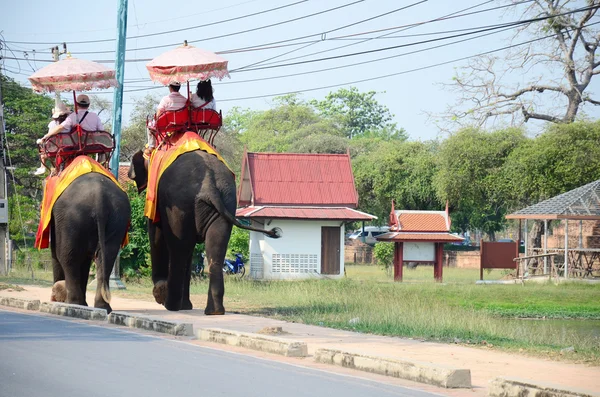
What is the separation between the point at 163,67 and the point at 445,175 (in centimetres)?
3513

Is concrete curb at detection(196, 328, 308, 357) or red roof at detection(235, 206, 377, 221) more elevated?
red roof at detection(235, 206, 377, 221)

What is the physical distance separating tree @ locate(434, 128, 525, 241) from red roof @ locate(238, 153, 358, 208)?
38.1ft

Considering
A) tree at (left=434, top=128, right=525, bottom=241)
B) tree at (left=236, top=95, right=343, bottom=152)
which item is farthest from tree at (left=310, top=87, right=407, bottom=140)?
tree at (left=434, top=128, right=525, bottom=241)

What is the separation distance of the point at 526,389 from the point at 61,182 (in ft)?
32.0

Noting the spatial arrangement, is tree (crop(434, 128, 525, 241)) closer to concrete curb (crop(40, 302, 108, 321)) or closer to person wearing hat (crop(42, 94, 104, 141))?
person wearing hat (crop(42, 94, 104, 141))

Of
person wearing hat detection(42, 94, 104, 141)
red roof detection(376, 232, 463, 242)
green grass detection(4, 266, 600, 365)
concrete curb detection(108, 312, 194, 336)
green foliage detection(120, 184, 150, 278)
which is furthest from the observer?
red roof detection(376, 232, 463, 242)

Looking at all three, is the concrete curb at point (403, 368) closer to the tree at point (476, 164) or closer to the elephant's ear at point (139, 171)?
the elephant's ear at point (139, 171)

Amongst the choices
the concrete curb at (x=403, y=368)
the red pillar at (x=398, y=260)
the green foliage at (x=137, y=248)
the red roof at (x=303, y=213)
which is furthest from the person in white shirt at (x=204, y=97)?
the red pillar at (x=398, y=260)

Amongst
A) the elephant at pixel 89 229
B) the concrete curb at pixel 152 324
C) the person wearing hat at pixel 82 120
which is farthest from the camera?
the person wearing hat at pixel 82 120

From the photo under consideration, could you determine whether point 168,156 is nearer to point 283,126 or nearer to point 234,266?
point 234,266

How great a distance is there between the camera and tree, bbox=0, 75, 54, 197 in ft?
158

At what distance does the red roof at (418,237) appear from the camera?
123ft

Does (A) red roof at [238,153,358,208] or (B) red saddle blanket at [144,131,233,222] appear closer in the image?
(B) red saddle blanket at [144,131,233,222]

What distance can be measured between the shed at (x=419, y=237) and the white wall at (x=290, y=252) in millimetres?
2267
